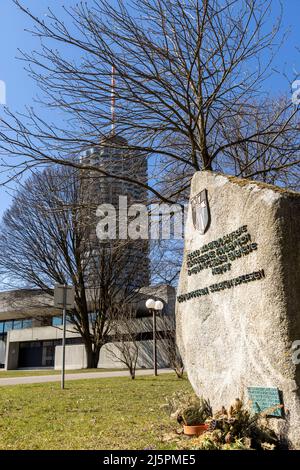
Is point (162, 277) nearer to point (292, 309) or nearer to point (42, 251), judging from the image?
point (42, 251)

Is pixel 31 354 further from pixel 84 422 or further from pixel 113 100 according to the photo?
pixel 84 422

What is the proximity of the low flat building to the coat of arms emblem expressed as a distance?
55.6 feet

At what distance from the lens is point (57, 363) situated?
36812 millimetres

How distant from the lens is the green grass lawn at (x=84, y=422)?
200 inches

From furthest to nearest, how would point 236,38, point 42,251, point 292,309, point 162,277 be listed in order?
1. point 42,251
2. point 162,277
3. point 236,38
4. point 292,309

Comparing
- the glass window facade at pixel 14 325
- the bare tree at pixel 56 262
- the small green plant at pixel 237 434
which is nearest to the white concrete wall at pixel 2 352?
the glass window facade at pixel 14 325

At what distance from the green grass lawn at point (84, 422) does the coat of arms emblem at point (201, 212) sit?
2.75 metres

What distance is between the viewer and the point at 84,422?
21.4 ft

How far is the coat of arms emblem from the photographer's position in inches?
240

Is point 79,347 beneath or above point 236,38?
beneath

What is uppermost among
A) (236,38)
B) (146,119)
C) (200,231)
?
(236,38)

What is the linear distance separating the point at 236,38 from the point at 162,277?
1257 cm
